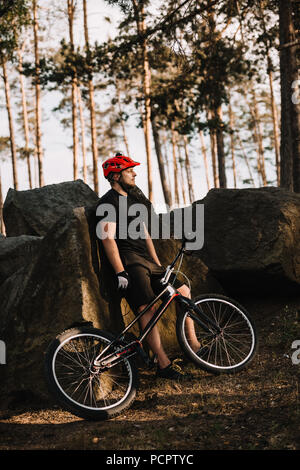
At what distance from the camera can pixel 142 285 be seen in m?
4.92

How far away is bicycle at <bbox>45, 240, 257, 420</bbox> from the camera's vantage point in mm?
4324

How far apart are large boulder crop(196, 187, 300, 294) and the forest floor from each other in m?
1.25

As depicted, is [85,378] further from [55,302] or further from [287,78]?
[287,78]

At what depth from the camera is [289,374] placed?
4.91 m

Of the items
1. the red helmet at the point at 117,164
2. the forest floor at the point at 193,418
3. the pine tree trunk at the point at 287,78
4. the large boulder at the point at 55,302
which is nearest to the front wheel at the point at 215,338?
the forest floor at the point at 193,418

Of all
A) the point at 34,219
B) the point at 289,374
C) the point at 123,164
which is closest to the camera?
the point at 289,374

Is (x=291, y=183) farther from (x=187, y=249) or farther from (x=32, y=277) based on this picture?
(x=32, y=277)

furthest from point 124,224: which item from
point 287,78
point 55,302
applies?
point 287,78

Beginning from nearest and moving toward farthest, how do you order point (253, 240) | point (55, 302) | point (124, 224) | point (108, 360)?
point (108, 360) → point (55, 302) → point (124, 224) → point (253, 240)

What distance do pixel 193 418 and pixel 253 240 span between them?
10.5ft

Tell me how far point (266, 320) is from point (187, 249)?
1.90m

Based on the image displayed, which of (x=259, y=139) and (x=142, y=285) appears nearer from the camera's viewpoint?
(x=142, y=285)
